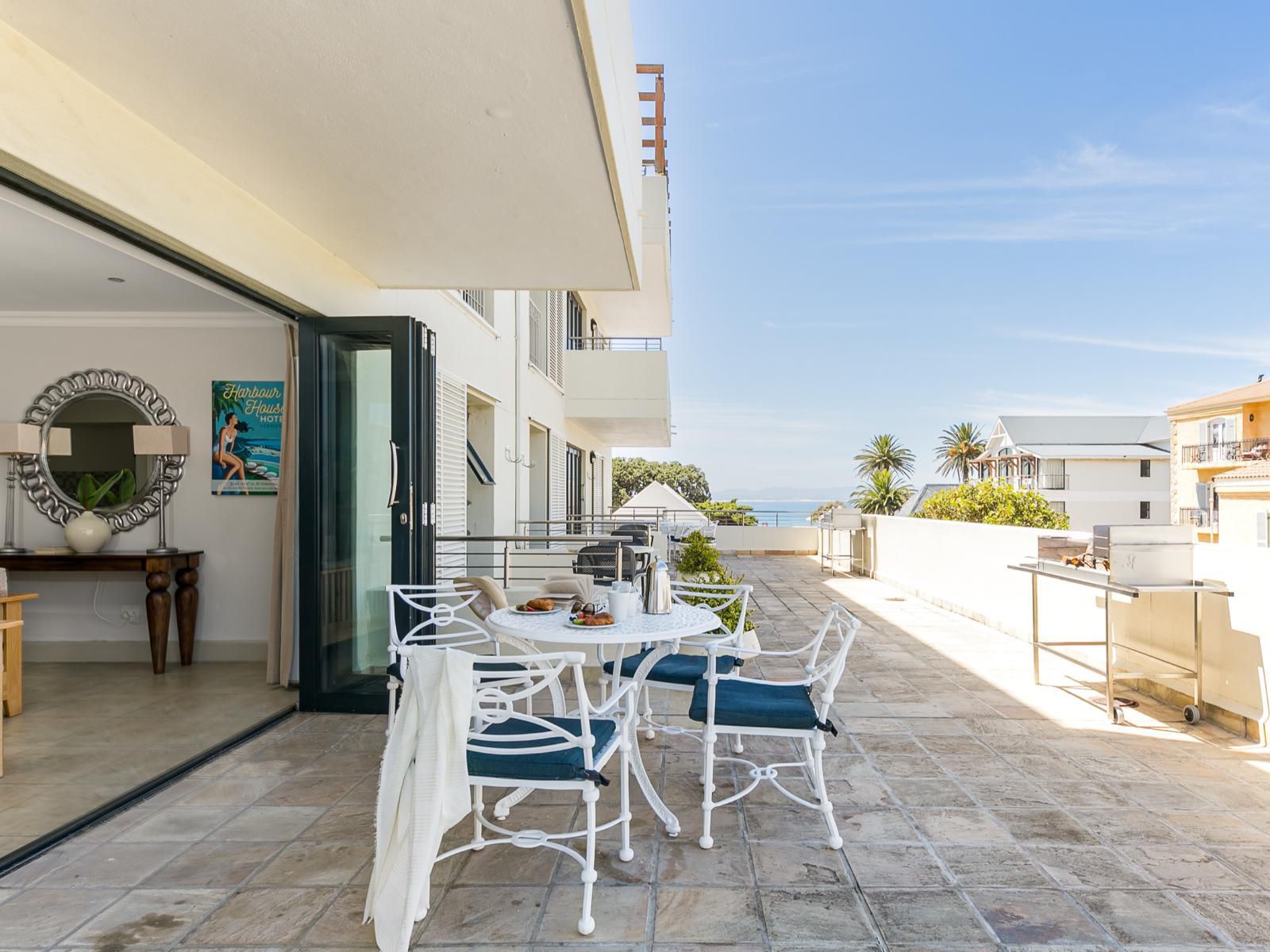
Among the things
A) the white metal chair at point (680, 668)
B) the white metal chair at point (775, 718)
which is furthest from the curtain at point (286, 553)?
the white metal chair at point (775, 718)

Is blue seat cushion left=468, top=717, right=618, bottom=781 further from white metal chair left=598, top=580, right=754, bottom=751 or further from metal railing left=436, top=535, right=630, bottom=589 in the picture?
metal railing left=436, top=535, right=630, bottom=589

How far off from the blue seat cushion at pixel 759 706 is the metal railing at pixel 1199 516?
3062 centimetres

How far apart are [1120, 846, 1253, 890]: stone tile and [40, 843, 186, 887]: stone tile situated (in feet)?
10.7

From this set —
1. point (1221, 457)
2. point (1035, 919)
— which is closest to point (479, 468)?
point (1035, 919)

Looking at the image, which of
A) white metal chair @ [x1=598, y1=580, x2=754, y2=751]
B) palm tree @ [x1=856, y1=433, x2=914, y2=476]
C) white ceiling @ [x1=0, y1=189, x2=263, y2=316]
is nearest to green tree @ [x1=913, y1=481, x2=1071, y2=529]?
white metal chair @ [x1=598, y1=580, x2=754, y2=751]

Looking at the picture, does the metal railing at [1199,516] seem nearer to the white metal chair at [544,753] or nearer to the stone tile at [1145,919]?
the stone tile at [1145,919]

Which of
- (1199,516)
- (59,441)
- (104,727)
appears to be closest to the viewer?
(104,727)

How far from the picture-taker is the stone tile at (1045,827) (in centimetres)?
279

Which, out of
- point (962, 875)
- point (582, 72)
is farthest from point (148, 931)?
point (582, 72)

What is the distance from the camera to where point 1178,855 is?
2676 mm

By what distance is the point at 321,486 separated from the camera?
4539mm

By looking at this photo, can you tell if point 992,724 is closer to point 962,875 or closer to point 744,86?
point 962,875

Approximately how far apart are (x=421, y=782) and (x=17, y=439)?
5198 mm

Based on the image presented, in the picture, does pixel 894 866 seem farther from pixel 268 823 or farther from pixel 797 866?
pixel 268 823
